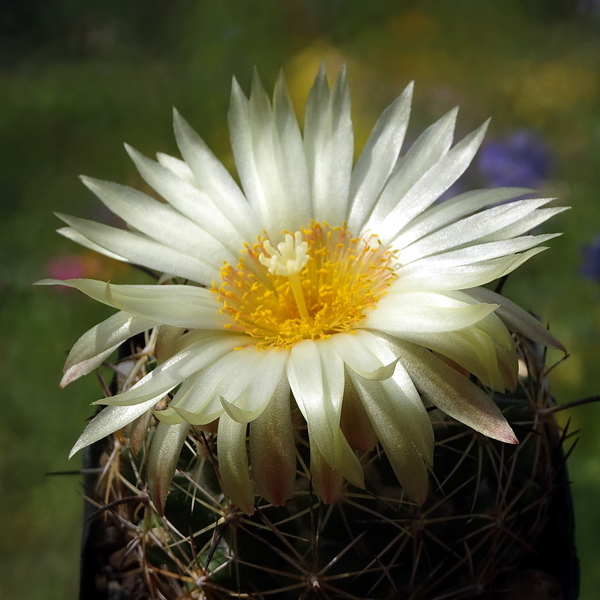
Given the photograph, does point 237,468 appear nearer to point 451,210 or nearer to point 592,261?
point 451,210

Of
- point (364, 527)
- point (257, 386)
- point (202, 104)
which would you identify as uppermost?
point (202, 104)

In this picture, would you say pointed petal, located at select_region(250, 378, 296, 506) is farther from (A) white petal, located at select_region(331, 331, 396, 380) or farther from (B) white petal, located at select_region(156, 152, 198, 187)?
(B) white petal, located at select_region(156, 152, 198, 187)

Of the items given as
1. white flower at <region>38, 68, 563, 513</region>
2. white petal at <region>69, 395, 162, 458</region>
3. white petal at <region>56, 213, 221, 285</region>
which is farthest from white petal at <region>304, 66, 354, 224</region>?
white petal at <region>69, 395, 162, 458</region>

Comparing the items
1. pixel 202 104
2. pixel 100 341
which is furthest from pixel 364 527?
pixel 202 104

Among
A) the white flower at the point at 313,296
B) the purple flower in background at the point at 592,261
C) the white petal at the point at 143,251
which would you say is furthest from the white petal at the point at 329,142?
the purple flower in background at the point at 592,261

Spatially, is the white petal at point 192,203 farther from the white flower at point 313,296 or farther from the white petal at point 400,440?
the white petal at point 400,440

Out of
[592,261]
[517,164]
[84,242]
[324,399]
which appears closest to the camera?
[324,399]
